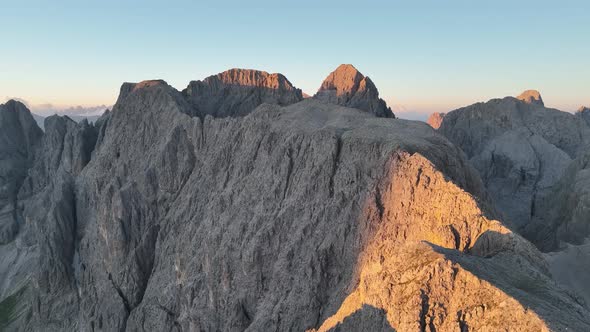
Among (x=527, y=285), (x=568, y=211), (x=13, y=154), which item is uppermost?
(x=527, y=285)

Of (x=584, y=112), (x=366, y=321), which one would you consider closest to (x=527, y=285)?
(x=366, y=321)

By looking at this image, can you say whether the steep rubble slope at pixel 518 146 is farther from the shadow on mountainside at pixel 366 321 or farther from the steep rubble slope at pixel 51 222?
the steep rubble slope at pixel 51 222

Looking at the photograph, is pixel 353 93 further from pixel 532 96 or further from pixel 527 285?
pixel 527 285

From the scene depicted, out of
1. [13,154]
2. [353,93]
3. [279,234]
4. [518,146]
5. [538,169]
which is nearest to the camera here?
[279,234]

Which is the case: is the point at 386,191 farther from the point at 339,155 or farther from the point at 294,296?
the point at 294,296

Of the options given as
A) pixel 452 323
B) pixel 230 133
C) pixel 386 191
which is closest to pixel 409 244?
pixel 452 323

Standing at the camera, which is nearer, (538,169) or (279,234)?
(279,234)

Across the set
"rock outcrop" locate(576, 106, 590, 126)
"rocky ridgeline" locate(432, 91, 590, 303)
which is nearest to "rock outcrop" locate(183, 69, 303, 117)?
"rocky ridgeline" locate(432, 91, 590, 303)

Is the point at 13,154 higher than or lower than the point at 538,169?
lower

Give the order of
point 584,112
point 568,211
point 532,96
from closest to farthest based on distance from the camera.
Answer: point 568,211 → point 584,112 → point 532,96
